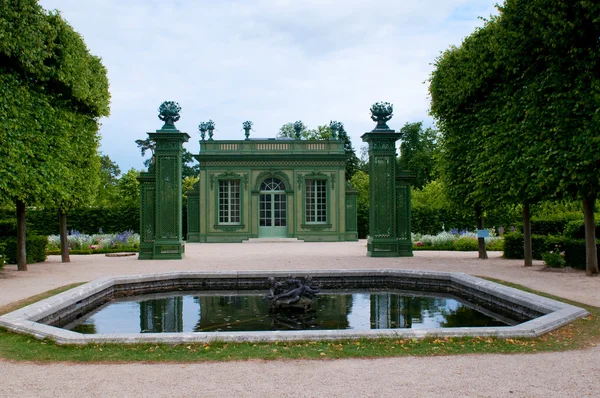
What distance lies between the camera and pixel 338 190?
970 inches

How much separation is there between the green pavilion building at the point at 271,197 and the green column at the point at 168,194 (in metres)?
9.78

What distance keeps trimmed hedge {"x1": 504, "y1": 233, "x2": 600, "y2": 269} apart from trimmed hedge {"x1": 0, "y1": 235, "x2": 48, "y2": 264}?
12756mm

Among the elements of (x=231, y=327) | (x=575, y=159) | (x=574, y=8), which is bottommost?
(x=231, y=327)

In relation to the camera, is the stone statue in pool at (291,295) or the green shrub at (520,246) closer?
the stone statue in pool at (291,295)

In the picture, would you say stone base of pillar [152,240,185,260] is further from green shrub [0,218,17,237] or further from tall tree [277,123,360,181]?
tall tree [277,123,360,181]

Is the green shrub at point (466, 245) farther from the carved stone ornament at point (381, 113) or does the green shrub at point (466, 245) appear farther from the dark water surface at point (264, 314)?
the dark water surface at point (264, 314)

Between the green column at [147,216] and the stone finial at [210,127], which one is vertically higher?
the stone finial at [210,127]

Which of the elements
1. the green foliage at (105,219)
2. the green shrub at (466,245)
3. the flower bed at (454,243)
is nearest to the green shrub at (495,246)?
the flower bed at (454,243)

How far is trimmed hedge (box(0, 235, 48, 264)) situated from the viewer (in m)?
13.5

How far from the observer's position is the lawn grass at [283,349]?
4.65 meters

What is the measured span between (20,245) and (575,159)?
11.7 m

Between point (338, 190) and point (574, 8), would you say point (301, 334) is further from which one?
point (338, 190)

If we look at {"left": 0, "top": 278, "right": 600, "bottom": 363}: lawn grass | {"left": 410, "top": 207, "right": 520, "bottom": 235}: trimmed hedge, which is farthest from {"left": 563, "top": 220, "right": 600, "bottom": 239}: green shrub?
{"left": 410, "top": 207, "right": 520, "bottom": 235}: trimmed hedge

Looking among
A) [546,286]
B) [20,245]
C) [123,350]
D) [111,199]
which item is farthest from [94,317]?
[111,199]
